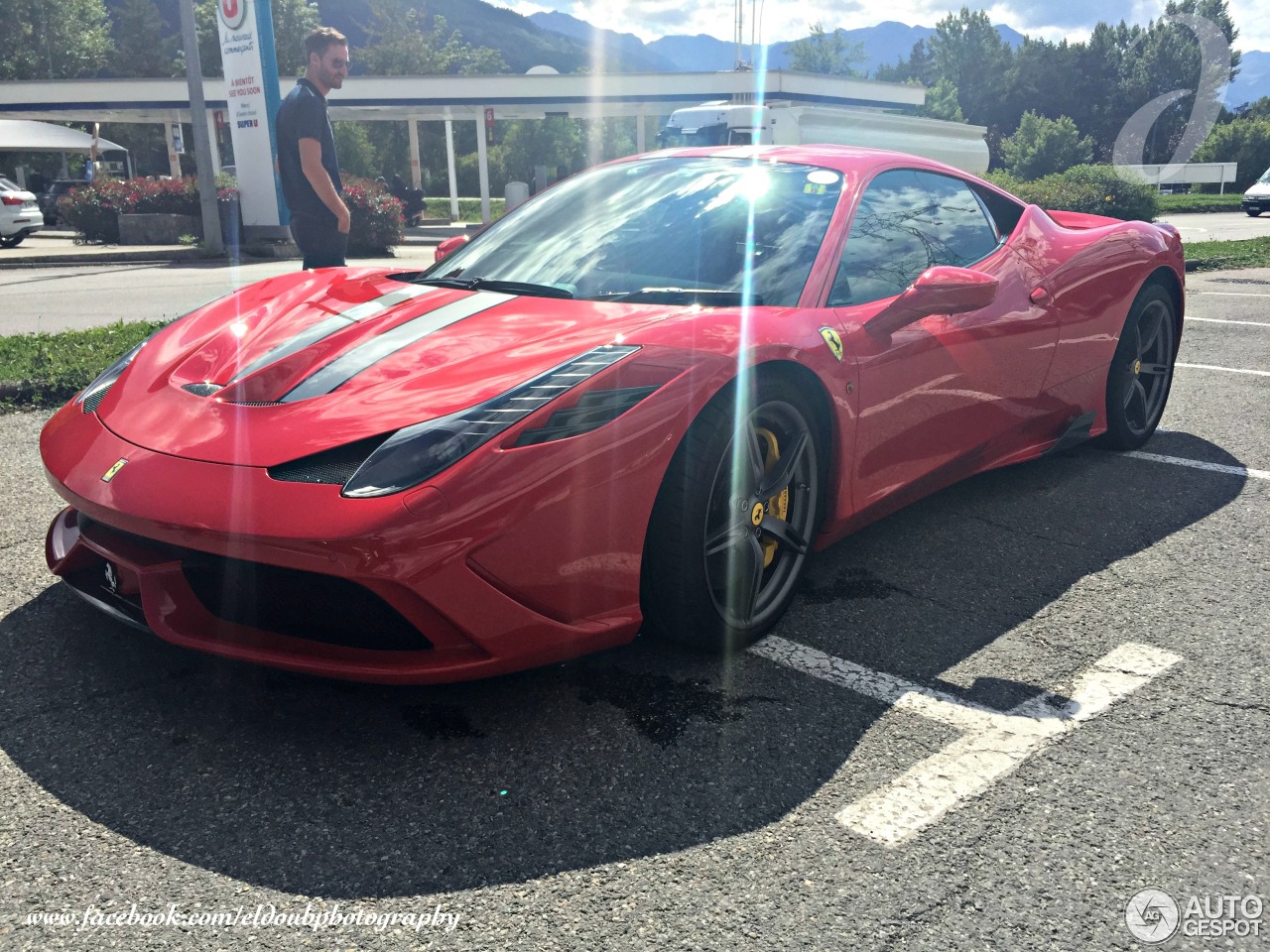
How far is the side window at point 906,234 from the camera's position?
3.02 metres

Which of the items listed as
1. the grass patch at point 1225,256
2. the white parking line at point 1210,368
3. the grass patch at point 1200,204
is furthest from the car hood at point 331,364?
the grass patch at point 1200,204

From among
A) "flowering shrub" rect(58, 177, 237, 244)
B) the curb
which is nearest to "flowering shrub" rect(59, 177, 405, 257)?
"flowering shrub" rect(58, 177, 237, 244)

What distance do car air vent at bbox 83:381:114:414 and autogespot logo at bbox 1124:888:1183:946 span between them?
8.19 ft

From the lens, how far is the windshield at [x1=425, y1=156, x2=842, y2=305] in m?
2.85

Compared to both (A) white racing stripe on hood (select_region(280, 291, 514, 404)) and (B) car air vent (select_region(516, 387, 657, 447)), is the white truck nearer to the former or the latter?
(A) white racing stripe on hood (select_region(280, 291, 514, 404))

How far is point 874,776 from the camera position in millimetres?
2090

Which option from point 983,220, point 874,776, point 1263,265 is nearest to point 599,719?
point 874,776

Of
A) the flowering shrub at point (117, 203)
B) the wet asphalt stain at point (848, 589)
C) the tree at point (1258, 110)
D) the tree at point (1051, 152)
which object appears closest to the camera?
the wet asphalt stain at point (848, 589)

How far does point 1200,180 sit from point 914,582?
1994 inches

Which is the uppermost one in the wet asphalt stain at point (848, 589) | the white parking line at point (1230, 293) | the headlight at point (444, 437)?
the headlight at point (444, 437)

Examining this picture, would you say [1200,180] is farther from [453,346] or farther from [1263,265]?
[453,346]

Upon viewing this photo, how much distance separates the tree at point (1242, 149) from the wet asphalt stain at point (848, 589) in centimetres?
5230

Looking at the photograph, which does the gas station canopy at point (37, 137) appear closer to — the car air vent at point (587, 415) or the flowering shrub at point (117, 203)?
the flowering shrub at point (117, 203)

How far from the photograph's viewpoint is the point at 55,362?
5.38 metres
